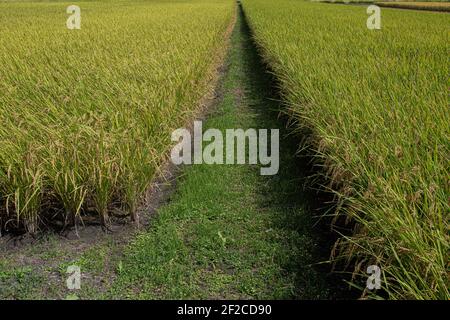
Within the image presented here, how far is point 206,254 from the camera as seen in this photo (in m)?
2.60

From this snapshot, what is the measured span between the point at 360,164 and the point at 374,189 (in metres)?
0.39

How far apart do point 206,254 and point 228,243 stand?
186 millimetres

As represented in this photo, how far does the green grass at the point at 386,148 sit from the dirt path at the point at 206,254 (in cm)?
31

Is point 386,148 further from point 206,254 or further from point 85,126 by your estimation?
point 85,126

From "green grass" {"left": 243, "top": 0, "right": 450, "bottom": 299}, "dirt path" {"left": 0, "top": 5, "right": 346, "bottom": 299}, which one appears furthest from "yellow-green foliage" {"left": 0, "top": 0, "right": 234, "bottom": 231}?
"green grass" {"left": 243, "top": 0, "right": 450, "bottom": 299}

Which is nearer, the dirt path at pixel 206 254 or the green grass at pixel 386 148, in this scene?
the green grass at pixel 386 148

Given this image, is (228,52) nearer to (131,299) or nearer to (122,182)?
(122,182)

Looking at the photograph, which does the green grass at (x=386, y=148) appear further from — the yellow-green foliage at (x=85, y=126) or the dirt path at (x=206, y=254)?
the yellow-green foliage at (x=85, y=126)

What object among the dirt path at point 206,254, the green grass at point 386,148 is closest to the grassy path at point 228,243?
the dirt path at point 206,254

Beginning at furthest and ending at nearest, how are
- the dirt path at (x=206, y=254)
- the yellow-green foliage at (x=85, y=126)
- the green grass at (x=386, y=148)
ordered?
the yellow-green foliage at (x=85, y=126) → the dirt path at (x=206, y=254) → the green grass at (x=386, y=148)

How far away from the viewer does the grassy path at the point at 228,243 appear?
2311 millimetres

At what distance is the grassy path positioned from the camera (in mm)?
2311

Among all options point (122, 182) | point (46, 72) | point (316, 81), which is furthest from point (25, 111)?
point (316, 81)

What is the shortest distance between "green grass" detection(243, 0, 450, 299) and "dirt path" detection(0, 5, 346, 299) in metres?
0.31
